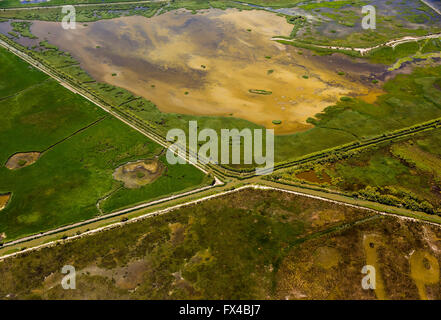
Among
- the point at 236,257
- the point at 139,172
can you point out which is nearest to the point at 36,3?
the point at 139,172

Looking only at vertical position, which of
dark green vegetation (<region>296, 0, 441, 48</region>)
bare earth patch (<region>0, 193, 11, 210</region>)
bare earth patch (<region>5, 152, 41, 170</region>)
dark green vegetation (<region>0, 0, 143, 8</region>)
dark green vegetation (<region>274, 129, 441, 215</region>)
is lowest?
bare earth patch (<region>0, 193, 11, 210</region>)

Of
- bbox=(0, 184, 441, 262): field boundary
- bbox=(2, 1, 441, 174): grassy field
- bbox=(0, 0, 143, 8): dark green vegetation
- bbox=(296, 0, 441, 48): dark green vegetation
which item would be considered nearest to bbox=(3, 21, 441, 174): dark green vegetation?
bbox=(2, 1, 441, 174): grassy field

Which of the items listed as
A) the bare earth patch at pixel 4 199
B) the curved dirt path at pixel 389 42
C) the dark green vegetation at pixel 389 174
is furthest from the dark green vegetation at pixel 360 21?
the bare earth patch at pixel 4 199

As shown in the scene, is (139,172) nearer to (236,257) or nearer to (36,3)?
(236,257)

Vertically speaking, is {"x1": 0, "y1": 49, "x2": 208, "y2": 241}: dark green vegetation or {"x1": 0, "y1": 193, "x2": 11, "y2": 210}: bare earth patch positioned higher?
{"x1": 0, "y1": 49, "x2": 208, "y2": 241}: dark green vegetation

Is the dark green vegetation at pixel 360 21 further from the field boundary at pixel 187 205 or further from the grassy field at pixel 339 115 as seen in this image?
the field boundary at pixel 187 205

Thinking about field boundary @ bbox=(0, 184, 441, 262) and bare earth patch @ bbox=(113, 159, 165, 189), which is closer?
field boundary @ bbox=(0, 184, 441, 262)

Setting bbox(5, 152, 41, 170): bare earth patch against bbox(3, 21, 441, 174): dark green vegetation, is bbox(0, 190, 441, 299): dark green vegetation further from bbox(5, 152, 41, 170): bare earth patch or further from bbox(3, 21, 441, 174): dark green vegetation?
bbox(5, 152, 41, 170): bare earth patch
